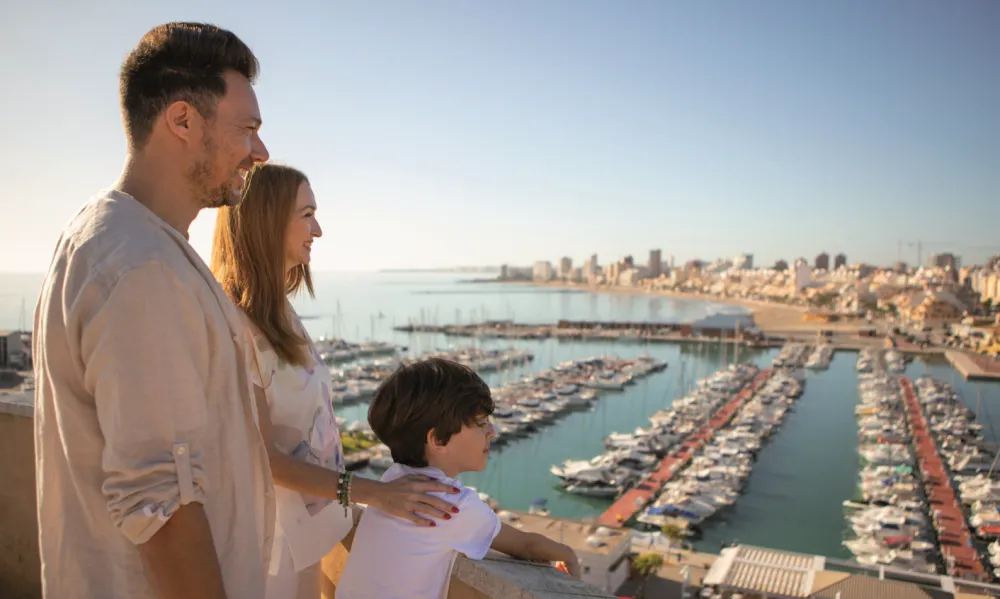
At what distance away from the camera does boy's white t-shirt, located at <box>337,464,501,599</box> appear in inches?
37.0

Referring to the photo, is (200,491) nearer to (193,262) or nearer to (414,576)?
(193,262)

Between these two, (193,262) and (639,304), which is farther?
(639,304)

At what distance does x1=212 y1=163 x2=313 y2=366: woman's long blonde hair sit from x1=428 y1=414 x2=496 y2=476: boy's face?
0.27 m

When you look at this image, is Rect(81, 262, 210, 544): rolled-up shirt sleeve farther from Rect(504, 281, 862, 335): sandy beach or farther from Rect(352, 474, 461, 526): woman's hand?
Rect(504, 281, 862, 335): sandy beach

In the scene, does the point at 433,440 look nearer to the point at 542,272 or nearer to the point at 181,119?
the point at 181,119

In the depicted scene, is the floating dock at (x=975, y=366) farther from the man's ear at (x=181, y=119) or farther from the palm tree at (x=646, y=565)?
the man's ear at (x=181, y=119)

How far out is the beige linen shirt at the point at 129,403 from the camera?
2.03 feet

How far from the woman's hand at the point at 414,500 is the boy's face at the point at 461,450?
5 centimetres

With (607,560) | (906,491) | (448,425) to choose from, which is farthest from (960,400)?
(448,425)

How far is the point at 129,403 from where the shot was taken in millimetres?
617

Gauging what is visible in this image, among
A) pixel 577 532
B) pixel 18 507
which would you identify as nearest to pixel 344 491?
pixel 18 507

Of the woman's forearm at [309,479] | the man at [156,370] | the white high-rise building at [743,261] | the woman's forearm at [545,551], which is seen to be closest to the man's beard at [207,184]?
the man at [156,370]

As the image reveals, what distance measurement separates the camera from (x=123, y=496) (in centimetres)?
63

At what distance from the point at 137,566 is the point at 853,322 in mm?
49674
